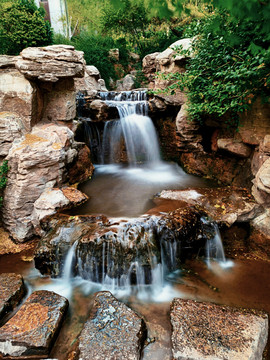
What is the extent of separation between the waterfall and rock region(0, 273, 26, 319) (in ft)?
18.4

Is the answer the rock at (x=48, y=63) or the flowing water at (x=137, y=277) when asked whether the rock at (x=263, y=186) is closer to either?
the flowing water at (x=137, y=277)

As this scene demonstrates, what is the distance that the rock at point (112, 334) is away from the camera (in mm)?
Result: 2549

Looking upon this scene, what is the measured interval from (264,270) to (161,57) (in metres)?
7.56

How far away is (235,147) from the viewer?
566cm

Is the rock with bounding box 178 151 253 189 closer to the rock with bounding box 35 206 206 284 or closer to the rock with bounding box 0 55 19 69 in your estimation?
the rock with bounding box 35 206 206 284

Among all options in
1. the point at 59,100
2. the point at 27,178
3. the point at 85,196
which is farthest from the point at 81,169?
the point at 59,100

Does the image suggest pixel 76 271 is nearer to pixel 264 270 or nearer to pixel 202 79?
pixel 264 270

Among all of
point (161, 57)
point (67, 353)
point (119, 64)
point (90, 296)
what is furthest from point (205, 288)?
point (119, 64)

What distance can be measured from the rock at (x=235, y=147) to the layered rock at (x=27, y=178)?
419 centimetres

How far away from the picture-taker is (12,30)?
7.07 metres

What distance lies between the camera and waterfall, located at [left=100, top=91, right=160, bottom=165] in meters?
8.32

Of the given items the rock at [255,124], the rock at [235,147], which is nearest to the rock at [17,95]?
the rock at [235,147]

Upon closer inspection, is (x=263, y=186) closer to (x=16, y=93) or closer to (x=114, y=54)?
(x=16, y=93)

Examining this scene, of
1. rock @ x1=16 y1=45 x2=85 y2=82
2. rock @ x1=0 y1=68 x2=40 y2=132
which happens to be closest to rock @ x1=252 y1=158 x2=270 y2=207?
rock @ x1=16 y1=45 x2=85 y2=82
